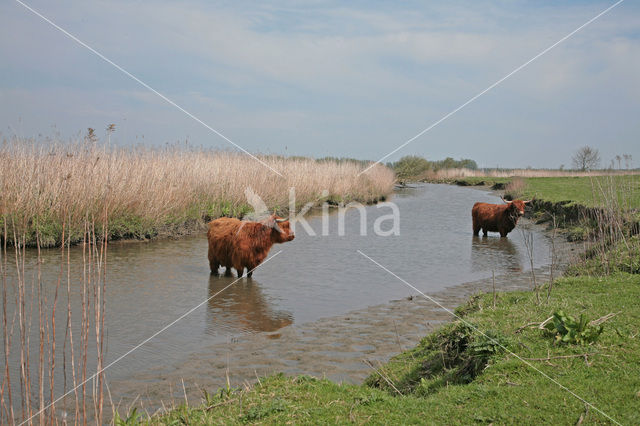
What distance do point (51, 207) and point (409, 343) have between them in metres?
9.93

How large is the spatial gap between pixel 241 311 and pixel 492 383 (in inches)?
197

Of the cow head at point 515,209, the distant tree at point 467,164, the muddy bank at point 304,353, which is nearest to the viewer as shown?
the muddy bank at point 304,353

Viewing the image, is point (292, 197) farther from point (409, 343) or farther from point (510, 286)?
point (409, 343)

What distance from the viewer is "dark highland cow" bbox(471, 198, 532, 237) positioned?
53.7 feet

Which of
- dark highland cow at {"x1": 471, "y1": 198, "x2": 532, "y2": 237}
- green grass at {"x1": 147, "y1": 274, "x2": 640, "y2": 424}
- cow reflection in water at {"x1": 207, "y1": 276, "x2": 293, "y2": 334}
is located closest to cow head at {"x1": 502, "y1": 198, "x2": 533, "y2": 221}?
dark highland cow at {"x1": 471, "y1": 198, "x2": 532, "y2": 237}

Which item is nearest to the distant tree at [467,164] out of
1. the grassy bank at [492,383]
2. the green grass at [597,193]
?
the green grass at [597,193]

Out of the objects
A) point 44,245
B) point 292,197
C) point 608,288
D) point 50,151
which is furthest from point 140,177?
point 608,288

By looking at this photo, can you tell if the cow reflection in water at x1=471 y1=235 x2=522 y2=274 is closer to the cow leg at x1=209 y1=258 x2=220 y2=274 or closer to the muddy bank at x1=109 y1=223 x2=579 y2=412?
the muddy bank at x1=109 y1=223 x2=579 y2=412

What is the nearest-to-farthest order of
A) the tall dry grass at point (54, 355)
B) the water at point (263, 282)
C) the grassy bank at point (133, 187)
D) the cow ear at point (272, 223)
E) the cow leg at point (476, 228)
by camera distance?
1. the tall dry grass at point (54, 355)
2. the water at point (263, 282)
3. the cow ear at point (272, 223)
4. the grassy bank at point (133, 187)
5. the cow leg at point (476, 228)

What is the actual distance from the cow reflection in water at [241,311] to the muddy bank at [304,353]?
373mm

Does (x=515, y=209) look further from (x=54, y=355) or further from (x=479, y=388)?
(x=54, y=355)

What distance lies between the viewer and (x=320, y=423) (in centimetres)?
364

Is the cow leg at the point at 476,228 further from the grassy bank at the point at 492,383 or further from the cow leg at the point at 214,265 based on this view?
the grassy bank at the point at 492,383

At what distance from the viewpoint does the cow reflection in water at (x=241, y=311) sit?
7.46 metres
